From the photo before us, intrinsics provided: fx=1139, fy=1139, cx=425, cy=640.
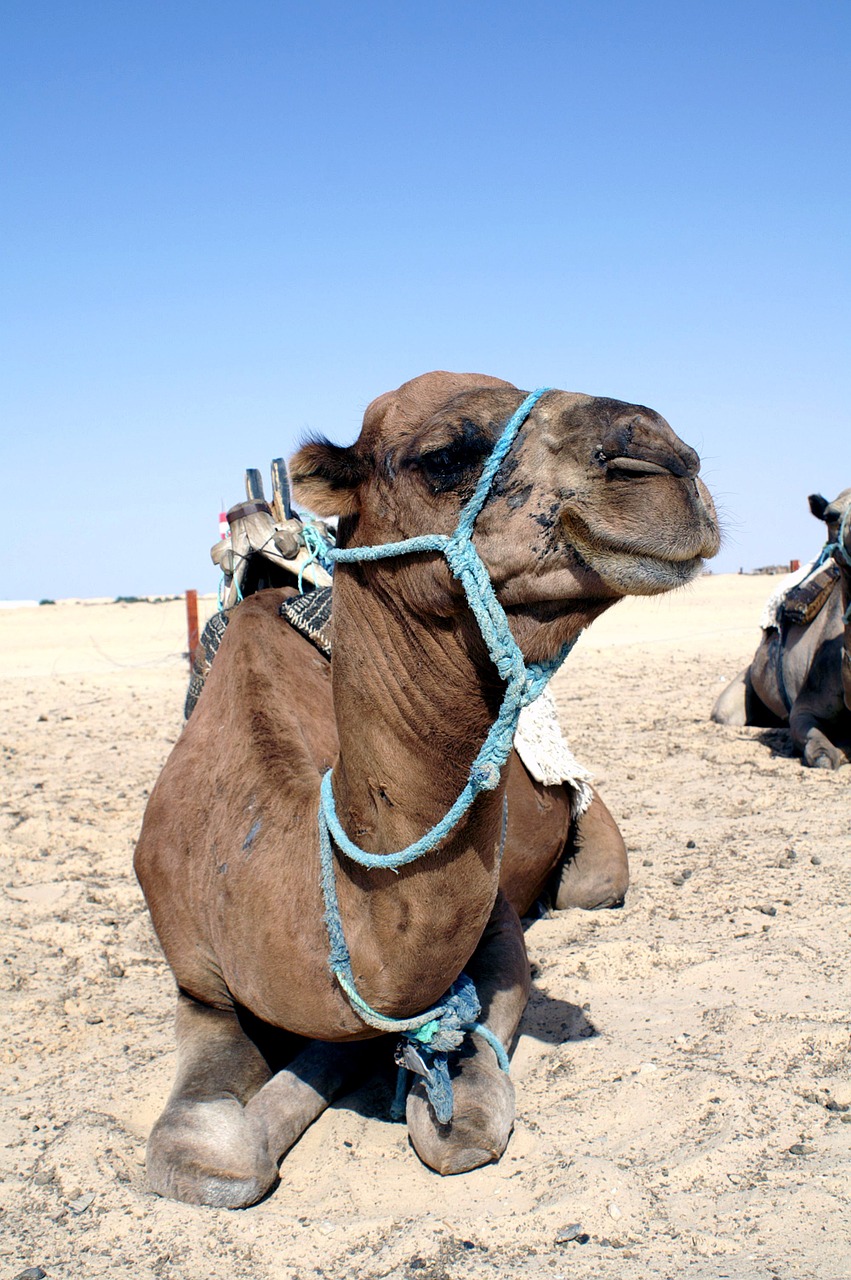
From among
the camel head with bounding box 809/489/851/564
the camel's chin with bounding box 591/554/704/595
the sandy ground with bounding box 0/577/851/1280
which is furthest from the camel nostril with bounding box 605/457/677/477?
the camel head with bounding box 809/489/851/564

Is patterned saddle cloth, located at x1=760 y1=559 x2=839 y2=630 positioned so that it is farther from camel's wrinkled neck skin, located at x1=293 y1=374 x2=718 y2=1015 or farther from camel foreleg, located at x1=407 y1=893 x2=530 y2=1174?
camel's wrinkled neck skin, located at x1=293 y1=374 x2=718 y2=1015

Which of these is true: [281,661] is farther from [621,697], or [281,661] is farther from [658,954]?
[621,697]

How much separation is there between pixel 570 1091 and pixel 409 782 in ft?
4.18

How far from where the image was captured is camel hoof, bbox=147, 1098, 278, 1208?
2654 mm

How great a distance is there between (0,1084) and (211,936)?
3.23 feet

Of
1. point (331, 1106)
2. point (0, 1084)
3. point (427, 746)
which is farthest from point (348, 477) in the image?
point (0, 1084)

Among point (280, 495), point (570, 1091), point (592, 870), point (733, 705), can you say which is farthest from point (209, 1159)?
point (733, 705)

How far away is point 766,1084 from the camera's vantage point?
3.02 m

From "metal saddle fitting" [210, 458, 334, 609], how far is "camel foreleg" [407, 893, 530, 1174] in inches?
70.5

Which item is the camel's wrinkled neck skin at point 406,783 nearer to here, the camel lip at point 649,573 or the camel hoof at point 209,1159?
the camel lip at point 649,573

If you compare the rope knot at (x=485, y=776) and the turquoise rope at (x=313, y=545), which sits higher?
the turquoise rope at (x=313, y=545)

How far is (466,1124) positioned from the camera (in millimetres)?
2771

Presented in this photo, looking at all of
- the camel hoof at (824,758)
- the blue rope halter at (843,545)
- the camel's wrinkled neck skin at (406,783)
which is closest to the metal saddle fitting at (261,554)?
the camel's wrinkled neck skin at (406,783)

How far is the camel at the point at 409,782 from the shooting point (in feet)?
7.16
